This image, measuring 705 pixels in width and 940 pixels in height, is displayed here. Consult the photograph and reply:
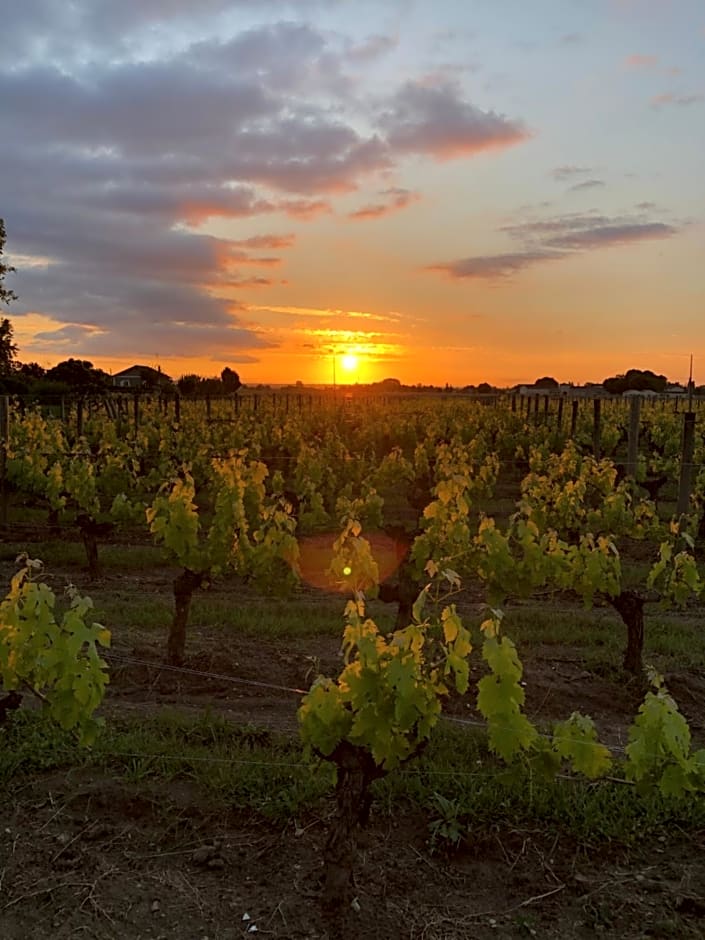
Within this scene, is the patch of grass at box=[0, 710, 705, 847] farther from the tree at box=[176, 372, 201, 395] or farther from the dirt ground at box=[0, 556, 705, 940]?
the tree at box=[176, 372, 201, 395]

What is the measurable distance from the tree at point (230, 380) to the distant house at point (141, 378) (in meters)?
4.44

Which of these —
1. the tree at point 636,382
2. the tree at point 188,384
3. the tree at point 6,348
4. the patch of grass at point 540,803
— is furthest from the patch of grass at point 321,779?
the tree at point 636,382

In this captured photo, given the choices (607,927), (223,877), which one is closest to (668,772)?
(607,927)

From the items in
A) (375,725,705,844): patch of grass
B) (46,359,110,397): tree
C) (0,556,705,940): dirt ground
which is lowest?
(0,556,705,940): dirt ground

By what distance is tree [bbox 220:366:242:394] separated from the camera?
190 ft

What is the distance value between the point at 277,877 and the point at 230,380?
58.4m

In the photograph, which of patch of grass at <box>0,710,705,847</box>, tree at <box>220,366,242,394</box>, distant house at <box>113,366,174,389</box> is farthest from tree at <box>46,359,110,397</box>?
patch of grass at <box>0,710,705,847</box>

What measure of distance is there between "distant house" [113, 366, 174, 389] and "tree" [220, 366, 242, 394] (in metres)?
4.44

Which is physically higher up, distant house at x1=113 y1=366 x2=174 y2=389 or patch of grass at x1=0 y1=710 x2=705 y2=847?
distant house at x1=113 y1=366 x2=174 y2=389

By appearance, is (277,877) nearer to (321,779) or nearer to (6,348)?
(321,779)

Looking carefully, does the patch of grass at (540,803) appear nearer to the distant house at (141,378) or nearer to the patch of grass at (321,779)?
the patch of grass at (321,779)

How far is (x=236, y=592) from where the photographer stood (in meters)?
9.14

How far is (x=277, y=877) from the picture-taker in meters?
3.76

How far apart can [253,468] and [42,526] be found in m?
5.08
